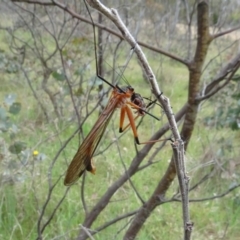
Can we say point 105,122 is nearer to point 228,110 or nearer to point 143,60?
point 143,60

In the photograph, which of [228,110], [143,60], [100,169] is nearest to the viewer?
[143,60]

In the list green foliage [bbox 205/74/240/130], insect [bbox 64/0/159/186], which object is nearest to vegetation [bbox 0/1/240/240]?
green foliage [bbox 205/74/240/130]

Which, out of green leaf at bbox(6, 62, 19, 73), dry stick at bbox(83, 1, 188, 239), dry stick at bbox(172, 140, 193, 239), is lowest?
dry stick at bbox(172, 140, 193, 239)

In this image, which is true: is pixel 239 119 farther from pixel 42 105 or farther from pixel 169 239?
pixel 42 105

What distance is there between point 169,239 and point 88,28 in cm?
196

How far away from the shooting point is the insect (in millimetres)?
688

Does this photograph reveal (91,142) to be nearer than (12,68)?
Yes

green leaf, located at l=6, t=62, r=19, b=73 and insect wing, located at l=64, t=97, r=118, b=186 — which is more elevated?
green leaf, located at l=6, t=62, r=19, b=73

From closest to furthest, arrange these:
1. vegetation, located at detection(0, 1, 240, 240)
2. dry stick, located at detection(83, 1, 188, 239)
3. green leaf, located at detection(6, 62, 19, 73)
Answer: dry stick, located at detection(83, 1, 188, 239) < vegetation, located at detection(0, 1, 240, 240) < green leaf, located at detection(6, 62, 19, 73)

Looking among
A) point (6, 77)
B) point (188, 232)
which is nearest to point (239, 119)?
point (188, 232)

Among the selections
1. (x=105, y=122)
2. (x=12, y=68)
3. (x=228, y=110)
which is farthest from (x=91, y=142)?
(x=12, y=68)

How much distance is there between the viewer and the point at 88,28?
3.93m

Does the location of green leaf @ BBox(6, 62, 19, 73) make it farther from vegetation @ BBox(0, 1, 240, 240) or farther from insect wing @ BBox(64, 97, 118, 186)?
insect wing @ BBox(64, 97, 118, 186)

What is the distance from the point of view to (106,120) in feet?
2.41
